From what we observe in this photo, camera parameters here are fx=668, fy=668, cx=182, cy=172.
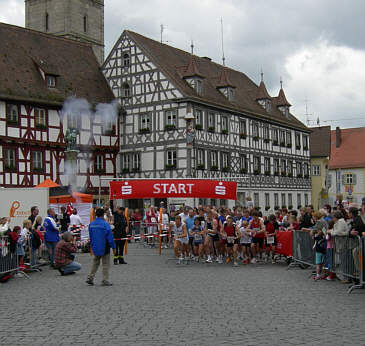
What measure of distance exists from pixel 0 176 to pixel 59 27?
29.4 m

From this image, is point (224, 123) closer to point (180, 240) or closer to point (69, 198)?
point (69, 198)

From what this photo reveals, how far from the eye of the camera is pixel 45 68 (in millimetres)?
42875

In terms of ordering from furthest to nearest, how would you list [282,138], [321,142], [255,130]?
[321,142], [282,138], [255,130]

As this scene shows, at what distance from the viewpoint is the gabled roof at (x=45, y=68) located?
133ft

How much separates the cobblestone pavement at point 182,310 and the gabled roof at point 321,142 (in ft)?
174

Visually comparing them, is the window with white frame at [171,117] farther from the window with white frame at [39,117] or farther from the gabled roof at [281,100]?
the gabled roof at [281,100]

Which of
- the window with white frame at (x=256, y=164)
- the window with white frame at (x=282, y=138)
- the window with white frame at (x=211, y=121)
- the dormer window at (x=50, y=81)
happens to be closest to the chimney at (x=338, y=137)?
the window with white frame at (x=282, y=138)

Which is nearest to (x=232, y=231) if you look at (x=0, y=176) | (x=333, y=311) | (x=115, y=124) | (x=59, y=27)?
(x=333, y=311)

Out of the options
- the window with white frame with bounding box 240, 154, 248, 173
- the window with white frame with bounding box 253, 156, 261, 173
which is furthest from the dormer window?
the window with white frame with bounding box 253, 156, 261, 173

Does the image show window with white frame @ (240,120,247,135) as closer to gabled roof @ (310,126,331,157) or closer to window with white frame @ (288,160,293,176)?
window with white frame @ (288,160,293,176)

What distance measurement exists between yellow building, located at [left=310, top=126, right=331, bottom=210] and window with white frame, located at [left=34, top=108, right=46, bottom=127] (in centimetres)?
3096

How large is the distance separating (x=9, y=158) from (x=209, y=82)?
18.4 metres

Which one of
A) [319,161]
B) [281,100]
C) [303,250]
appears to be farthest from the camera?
[319,161]

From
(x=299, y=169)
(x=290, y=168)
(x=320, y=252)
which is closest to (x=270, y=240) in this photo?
(x=320, y=252)
